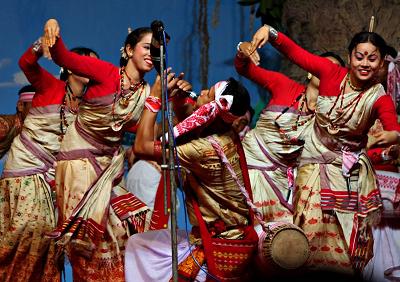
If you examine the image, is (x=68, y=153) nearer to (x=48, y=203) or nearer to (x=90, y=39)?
(x=48, y=203)

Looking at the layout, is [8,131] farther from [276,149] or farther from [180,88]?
[180,88]

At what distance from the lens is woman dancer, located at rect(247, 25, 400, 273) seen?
178 inches

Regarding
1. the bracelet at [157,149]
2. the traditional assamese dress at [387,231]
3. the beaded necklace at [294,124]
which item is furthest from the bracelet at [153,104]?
the beaded necklace at [294,124]

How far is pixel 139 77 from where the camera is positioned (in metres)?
4.83

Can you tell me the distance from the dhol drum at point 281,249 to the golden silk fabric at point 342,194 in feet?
2.08

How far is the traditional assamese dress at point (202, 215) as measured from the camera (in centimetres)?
388

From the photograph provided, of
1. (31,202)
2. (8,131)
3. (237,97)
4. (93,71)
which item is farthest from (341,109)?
(8,131)

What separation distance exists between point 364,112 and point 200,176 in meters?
1.06

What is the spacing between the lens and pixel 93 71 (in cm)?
470

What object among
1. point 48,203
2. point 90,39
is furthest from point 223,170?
point 90,39

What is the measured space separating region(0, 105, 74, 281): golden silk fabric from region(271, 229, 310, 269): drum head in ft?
5.52

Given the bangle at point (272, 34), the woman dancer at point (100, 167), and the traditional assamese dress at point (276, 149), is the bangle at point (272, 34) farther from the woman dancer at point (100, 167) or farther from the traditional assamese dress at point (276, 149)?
the traditional assamese dress at point (276, 149)

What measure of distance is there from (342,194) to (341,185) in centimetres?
5

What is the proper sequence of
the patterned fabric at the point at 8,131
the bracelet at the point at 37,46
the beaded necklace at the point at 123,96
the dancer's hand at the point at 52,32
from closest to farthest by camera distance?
1. the dancer's hand at the point at 52,32
2. the beaded necklace at the point at 123,96
3. the bracelet at the point at 37,46
4. the patterned fabric at the point at 8,131
